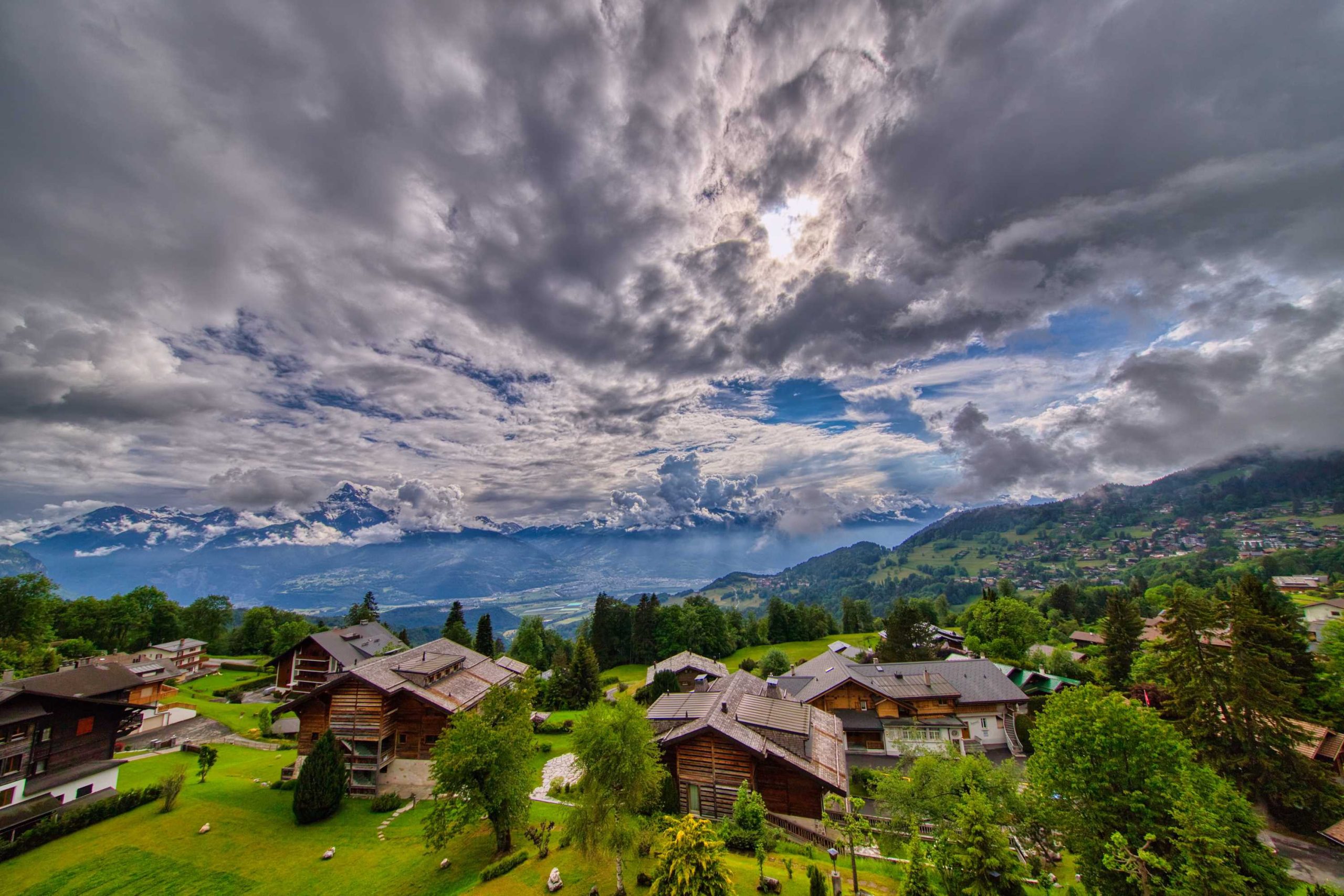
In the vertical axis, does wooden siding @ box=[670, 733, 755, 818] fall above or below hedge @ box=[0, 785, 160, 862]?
below

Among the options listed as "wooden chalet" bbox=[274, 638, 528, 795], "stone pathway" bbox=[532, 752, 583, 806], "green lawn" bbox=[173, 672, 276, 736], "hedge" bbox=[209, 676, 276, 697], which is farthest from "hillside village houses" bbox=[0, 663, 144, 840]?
"hedge" bbox=[209, 676, 276, 697]

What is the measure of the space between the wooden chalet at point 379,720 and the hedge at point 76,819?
277 inches

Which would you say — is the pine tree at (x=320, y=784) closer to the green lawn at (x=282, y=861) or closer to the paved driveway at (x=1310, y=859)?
the green lawn at (x=282, y=861)

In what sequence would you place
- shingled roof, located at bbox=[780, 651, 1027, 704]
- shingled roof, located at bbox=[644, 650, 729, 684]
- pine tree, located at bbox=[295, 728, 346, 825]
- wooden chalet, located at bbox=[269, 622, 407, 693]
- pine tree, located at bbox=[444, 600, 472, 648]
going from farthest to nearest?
pine tree, located at bbox=[444, 600, 472, 648], shingled roof, located at bbox=[644, 650, 729, 684], wooden chalet, located at bbox=[269, 622, 407, 693], shingled roof, located at bbox=[780, 651, 1027, 704], pine tree, located at bbox=[295, 728, 346, 825]

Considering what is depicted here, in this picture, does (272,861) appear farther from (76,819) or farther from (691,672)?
(691,672)

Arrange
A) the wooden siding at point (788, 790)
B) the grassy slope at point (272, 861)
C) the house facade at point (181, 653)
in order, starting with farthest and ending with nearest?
the house facade at point (181, 653) < the wooden siding at point (788, 790) < the grassy slope at point (272, 861)

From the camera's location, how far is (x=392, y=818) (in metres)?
30.8

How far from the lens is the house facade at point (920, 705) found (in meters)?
46.4

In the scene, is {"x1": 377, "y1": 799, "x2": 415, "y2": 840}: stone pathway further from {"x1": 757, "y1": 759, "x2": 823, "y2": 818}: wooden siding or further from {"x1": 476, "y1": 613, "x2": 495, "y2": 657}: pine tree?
{"x1": 476, "y1": 613, "x2": 495, "y2": 657}: pine tree

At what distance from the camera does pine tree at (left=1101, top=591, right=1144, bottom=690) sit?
57.3 metres

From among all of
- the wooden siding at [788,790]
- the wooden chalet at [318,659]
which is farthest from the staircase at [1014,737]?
the wooden chalet at [318,659]

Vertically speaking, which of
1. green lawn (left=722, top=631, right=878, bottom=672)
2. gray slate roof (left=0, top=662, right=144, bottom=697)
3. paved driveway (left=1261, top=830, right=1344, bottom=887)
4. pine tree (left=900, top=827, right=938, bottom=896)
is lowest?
green lawn (left=722, top=631, right=878, bottom=672)

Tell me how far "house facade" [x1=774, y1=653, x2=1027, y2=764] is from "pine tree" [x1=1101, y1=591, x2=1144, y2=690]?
50.1 feet

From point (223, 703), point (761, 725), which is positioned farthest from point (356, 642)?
point (761, 725)
